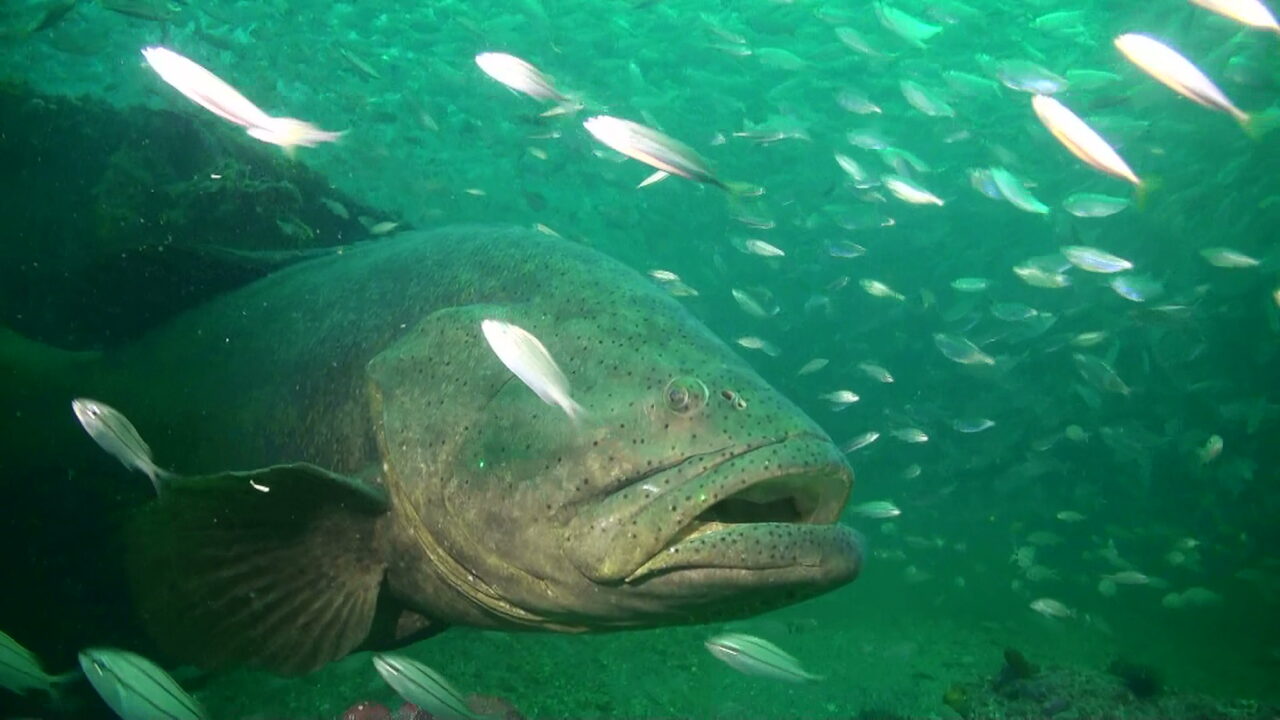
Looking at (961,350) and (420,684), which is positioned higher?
(420,684)

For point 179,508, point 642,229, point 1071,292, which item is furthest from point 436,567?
point 642,229

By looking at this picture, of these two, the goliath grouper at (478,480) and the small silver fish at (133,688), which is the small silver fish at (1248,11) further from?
the small silver fish at (133,688)

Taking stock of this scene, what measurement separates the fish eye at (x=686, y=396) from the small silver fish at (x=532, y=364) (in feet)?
1.28

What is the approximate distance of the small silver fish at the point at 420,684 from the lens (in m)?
3.66

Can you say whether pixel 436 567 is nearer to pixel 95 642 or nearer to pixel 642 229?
pixel 95 642

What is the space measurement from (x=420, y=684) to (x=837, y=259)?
889 inches

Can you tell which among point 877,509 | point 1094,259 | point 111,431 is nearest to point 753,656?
point 111,431

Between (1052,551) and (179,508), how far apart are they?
38480mm

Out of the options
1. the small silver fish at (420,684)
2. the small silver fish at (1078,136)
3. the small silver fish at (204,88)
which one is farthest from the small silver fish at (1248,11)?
the small silver fish at (420,684)

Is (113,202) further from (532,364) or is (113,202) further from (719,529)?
(719,529)

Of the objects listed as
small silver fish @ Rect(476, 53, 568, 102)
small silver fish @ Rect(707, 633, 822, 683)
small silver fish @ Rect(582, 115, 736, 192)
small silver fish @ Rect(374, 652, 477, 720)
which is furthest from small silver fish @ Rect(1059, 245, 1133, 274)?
small silver fish @ Rect(374, 652, 477, 720)

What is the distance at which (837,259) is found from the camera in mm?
23906

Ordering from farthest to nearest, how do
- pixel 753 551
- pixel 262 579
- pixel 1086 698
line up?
pixel 1086 698
pixel 262 579
pixel 753 551

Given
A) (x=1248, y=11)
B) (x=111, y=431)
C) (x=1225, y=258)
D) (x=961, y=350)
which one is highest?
(x=1248, y=11)
